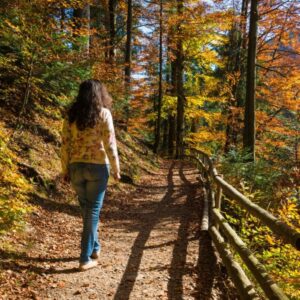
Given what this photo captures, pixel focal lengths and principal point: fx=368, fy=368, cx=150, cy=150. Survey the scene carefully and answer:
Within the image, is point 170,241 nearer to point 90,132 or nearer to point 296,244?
point 90,132

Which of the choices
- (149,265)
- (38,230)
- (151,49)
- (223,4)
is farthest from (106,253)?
(151,49)

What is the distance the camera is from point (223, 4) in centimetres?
1742

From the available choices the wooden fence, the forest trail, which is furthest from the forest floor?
the wooden fence

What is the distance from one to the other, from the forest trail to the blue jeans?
481 mm

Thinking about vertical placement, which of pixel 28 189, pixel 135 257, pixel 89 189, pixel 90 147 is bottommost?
pixel 135 257

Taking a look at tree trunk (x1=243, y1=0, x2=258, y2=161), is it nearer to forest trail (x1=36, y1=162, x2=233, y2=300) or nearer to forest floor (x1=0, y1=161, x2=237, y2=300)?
forest trail (x1=36, y1=162, x2=233, y2=300)

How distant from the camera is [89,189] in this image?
446cm

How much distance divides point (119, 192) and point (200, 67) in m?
17.4

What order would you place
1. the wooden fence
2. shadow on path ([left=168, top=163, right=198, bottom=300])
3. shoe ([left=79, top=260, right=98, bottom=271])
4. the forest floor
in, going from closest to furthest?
the wooden fence, the forest floor, shadow on path ([left=168, top=163, right=198, bottom=300]), shoe ([left=79, top=260, right=98, bottom=271])

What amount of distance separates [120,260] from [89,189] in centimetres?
135

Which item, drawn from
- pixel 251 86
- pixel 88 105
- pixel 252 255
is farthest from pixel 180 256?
pixel 251 86

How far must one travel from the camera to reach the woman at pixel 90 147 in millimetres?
4395

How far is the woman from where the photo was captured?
439 cm

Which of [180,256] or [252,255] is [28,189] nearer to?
[180,256]
